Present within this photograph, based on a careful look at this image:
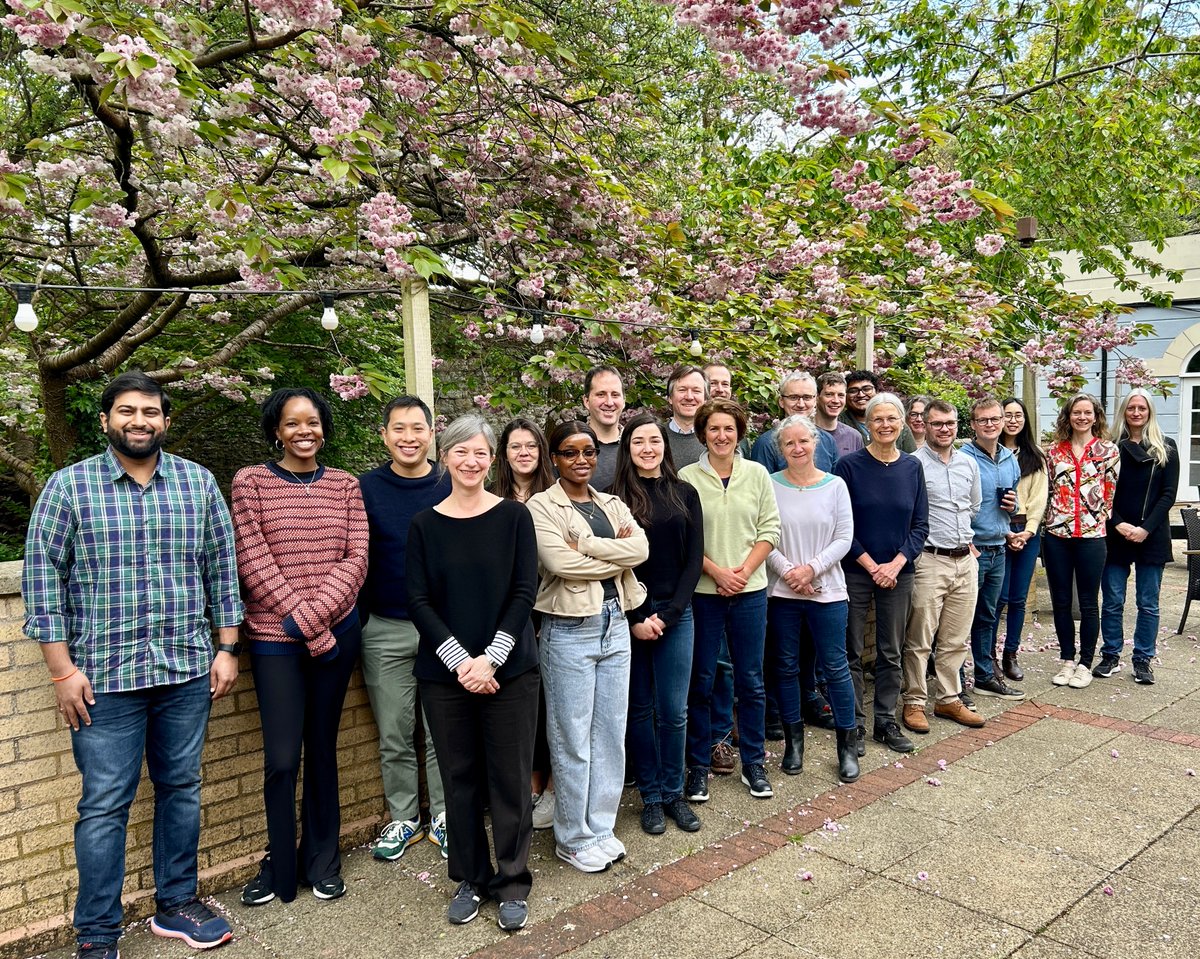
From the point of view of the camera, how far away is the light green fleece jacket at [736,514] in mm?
4066

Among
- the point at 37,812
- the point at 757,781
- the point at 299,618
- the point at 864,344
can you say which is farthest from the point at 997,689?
the point at 37,812

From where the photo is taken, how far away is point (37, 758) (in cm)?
292

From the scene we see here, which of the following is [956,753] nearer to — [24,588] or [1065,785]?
[1065,785]

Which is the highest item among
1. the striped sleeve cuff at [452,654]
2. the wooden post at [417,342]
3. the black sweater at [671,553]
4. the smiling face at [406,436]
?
the wooden post at [417,342]

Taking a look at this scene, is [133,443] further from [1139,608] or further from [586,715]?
[1139,608]

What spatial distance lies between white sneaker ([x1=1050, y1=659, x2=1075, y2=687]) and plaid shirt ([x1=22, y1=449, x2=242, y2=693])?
17.8 ft

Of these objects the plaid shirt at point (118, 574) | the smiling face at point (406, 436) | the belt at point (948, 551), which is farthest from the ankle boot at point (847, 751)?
the plaid shirt at point (118, 574)

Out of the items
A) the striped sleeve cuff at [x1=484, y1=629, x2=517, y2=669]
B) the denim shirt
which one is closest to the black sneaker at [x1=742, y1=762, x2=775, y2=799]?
the striped sleeve cuff at [x1=484, y1=629, x2=517, y2=669]

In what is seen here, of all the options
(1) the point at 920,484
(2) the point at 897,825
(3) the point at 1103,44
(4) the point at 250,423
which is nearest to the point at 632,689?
(2) the point at 897,825

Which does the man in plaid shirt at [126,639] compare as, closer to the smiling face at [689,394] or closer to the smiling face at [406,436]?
the smiling face at [406,436]

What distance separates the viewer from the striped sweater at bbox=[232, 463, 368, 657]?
10.4ft

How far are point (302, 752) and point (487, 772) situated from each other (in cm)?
82

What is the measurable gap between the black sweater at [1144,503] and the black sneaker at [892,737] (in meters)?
2.43

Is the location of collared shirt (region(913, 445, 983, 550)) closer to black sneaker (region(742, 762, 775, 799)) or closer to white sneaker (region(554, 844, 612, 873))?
black sneaker (region(742, 762, 775, 799))
